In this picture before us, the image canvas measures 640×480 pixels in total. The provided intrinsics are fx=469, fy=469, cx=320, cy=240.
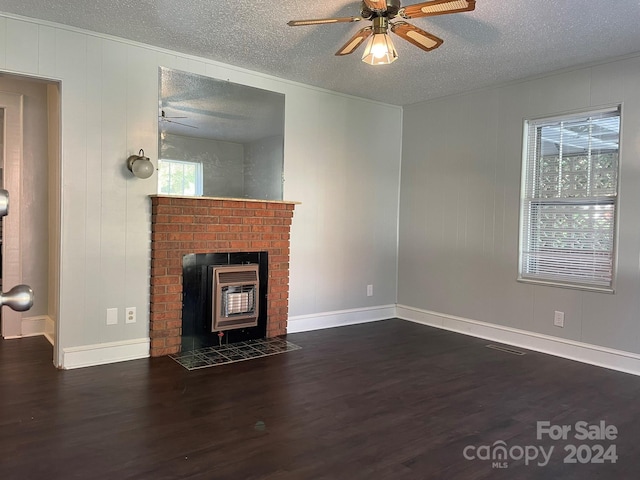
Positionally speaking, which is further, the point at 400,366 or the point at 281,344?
the point at 281,344

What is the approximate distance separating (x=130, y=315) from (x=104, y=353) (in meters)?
0.33

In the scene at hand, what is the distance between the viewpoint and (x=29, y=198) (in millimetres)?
4285

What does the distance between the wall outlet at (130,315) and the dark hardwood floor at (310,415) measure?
32 centimetres

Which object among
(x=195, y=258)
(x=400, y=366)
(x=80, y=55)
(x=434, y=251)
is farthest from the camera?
(x=434, y=251)

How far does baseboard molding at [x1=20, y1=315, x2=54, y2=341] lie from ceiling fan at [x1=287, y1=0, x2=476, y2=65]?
3511 millimetres

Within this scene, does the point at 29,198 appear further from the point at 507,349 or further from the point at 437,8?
the point at 507,349

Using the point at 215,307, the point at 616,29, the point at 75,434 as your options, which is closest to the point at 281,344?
the point at 215,307

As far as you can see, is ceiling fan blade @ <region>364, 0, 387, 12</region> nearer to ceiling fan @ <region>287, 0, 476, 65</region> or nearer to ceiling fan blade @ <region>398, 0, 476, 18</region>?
ceiling fan @ <region>287, 0, 476, 65</region>

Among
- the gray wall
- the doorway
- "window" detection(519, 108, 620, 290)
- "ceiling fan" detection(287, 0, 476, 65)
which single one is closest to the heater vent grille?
the doorway

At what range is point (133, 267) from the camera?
144 inches

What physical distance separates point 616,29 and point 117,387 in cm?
403

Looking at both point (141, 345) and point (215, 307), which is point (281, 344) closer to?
point (215, 307)

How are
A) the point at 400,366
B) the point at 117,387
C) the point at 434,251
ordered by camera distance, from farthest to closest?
the point at 434,251 < the point at 400,366 < the point at 117,387

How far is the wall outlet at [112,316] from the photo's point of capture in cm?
356
